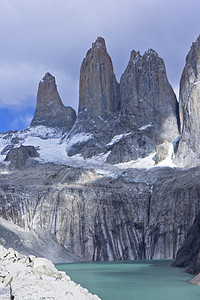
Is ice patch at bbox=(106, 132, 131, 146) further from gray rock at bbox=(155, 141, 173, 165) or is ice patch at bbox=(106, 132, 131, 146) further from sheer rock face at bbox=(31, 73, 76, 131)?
sheer rock face at bbox=(31, 73, 76, 131)

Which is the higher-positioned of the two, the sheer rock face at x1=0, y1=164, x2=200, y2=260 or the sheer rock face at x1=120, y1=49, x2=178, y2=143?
the sheer rock face at x1=120, y1=49, x2=178, y2=143

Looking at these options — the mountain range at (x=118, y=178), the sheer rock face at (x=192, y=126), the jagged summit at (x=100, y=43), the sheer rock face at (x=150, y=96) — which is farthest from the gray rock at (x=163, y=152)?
the jagged summit at (x=100, y=43)

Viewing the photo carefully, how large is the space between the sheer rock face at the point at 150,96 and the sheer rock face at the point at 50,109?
34367mm

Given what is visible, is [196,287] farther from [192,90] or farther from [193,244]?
[192,90]

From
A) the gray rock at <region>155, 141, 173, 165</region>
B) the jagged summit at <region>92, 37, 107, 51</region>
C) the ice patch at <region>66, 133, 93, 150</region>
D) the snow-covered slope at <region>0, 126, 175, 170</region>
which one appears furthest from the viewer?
the jagged summit at <region>92, 37, 107, 51</region>

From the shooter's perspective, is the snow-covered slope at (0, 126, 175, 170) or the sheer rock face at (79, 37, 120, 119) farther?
the sheer rock face at (79, 37, 120, 119)

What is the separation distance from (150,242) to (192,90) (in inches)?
1455

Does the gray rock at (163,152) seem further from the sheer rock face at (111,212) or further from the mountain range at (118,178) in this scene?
the sheer rock face at (111,212)

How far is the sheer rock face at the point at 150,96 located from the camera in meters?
92.1

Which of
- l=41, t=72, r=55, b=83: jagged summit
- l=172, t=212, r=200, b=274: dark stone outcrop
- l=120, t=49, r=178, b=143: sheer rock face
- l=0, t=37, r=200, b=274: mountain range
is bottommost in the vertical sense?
l=172, t=212, r=200, b=274: dark stone outcrop

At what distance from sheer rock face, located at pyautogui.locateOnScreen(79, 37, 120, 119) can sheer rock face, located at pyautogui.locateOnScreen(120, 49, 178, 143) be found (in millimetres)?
4976

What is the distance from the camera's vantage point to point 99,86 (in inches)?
4437

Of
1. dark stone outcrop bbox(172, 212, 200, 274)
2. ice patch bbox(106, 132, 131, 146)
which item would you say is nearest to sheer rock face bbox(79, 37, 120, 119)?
ice patch bbox(106, 132, 131, 146)

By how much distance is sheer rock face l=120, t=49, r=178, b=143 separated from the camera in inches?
3627
